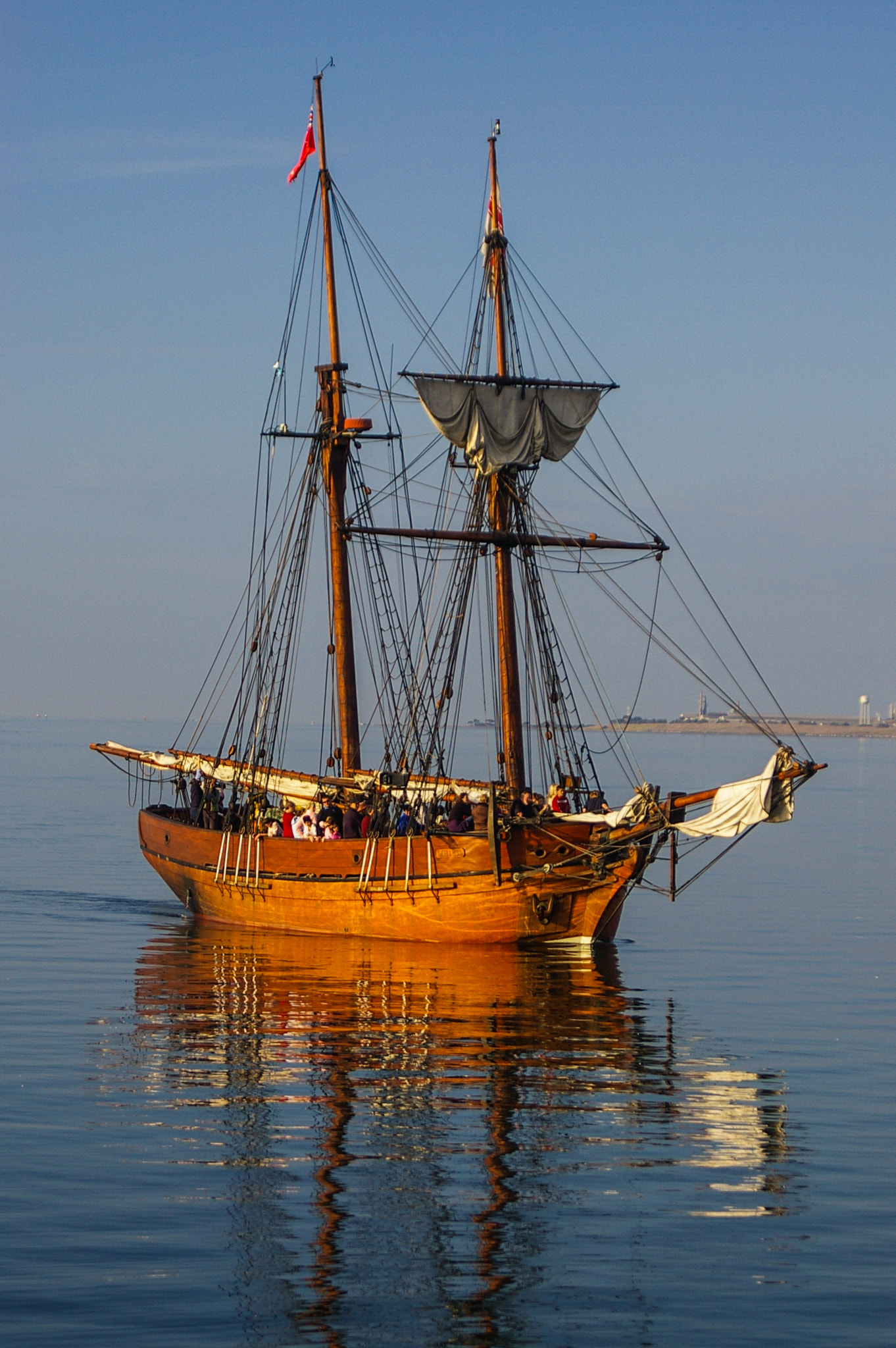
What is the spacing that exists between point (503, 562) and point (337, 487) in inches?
268

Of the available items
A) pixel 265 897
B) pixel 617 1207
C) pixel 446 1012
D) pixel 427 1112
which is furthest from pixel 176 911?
pixel 617 1207

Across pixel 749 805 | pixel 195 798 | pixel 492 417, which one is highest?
pixel 492 417

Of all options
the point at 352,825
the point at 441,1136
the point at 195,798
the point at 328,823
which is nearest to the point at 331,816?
the point at 328,823

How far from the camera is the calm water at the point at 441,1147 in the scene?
43.1ft

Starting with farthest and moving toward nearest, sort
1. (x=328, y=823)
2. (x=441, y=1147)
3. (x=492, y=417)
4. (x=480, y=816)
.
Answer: (x=492, y=417) < (x=328, y=823) < (x=480, y=816) < (x=441, y=1147)

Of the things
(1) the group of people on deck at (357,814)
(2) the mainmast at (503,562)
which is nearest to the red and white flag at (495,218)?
(2) the mainmast at (503,562)

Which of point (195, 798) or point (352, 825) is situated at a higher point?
point (195, 798)

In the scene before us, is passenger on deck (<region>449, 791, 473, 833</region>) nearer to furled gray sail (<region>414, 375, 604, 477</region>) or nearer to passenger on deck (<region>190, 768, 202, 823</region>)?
furled gray sail (<region>414, 375, 604, 477</region>)

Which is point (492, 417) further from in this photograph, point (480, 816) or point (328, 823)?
point (480, 816)

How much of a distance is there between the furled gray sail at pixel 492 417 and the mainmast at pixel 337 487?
453cm

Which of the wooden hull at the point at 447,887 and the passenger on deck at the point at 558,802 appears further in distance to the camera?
the passenger on deck at the point at 558,802

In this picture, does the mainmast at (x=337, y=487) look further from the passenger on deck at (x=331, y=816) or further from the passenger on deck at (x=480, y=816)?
the passenger on deck at (x=480, y=816)

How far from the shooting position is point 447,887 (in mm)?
35094

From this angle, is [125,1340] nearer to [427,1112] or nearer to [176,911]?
[427,1112]
